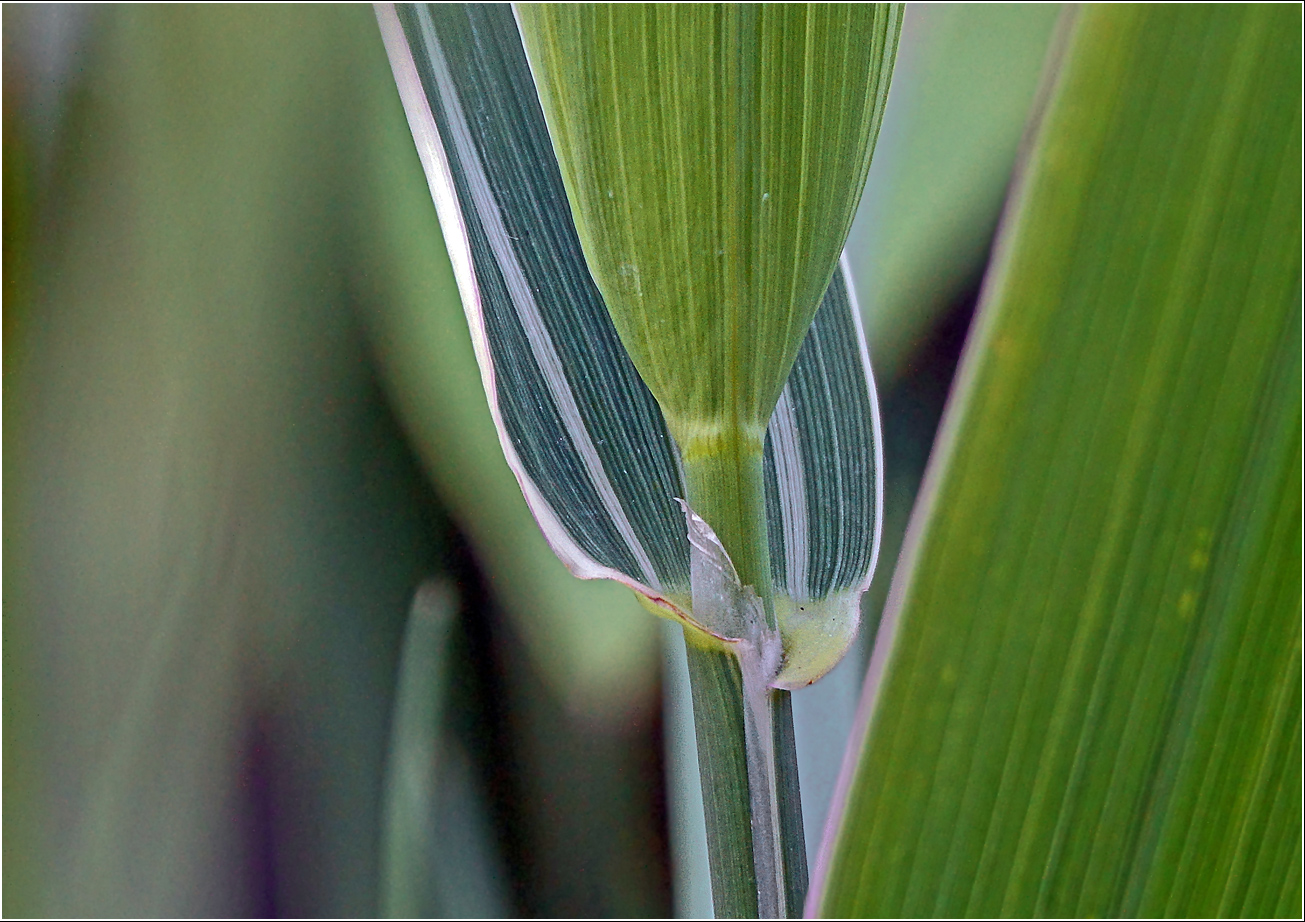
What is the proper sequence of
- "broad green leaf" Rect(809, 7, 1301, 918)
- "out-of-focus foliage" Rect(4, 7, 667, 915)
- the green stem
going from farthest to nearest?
"out-of-focus foliage" Rect(4, 7, 667, 915) → the green stem → "broad green leaf" Rect(809, 7, 1301, 918)

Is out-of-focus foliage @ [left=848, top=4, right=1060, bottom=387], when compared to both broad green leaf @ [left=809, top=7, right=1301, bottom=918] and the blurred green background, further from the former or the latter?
broad green leaf @ [left=809, top=7, right=1301, bottom=918]

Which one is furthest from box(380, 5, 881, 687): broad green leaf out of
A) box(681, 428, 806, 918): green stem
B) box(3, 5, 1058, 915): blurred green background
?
box(3, 5, 1058, 915): blurred green background

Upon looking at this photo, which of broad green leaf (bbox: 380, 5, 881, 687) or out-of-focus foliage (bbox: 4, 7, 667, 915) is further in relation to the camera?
out-of-focus foliage (bbox: 4, 7, 667, 915)

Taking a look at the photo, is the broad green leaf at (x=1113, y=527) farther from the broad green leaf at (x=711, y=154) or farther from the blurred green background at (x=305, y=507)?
the blurred green background at (x=305, y=507)

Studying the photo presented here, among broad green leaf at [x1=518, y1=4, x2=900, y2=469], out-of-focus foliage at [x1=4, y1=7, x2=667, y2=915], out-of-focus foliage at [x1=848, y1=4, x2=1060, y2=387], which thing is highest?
out-of-focus foliage at [x1=848, y1=4, x2=1060, y2=387]

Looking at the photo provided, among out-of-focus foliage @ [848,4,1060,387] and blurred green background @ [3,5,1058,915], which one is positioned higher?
out-of-focus foliage @ [848,4,1060,387]

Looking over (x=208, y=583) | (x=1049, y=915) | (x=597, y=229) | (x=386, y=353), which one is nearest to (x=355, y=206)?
(x=386, y=353)

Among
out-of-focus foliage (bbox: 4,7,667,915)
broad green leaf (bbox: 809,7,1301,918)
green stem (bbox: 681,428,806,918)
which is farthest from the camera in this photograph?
out-of-focus foliage (bbox: 4,7,667,915)

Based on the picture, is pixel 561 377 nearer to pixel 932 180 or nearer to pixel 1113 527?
pixel 1113 527
